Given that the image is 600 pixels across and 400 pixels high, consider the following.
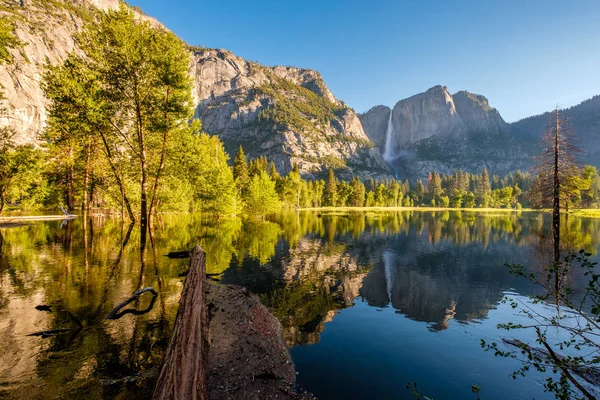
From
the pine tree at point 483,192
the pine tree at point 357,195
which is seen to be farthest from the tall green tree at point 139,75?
the pine tree at point 483,192

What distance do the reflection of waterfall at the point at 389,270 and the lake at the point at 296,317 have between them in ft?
0.72

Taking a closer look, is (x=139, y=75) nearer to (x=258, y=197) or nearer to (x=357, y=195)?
(x=258, y=197)

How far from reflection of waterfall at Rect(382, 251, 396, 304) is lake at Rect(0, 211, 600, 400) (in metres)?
0.22

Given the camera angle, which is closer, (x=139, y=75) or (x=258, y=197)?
(x=139, y=75)

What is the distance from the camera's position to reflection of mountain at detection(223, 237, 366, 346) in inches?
545

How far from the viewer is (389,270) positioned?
85.2 ft

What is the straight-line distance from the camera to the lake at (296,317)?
8422mm

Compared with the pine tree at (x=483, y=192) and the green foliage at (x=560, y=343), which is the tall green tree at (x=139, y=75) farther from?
the pine tree at (x=483, y=192)

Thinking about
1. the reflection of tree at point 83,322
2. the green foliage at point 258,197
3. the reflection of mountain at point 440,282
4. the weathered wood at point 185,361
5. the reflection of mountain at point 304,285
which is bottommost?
the reflection of mountain at point 440,282

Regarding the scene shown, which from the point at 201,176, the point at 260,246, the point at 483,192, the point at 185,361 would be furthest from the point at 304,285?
the point at 483,192

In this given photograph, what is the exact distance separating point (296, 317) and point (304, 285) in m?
5.13

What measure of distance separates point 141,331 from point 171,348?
5804 millimetres

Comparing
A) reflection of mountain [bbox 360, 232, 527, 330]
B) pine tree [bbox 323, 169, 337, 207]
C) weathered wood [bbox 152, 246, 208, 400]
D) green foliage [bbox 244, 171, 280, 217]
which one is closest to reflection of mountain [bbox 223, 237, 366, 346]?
reflection of mountain [bbox 360, 232, 527, 330]

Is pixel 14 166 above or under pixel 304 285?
above
